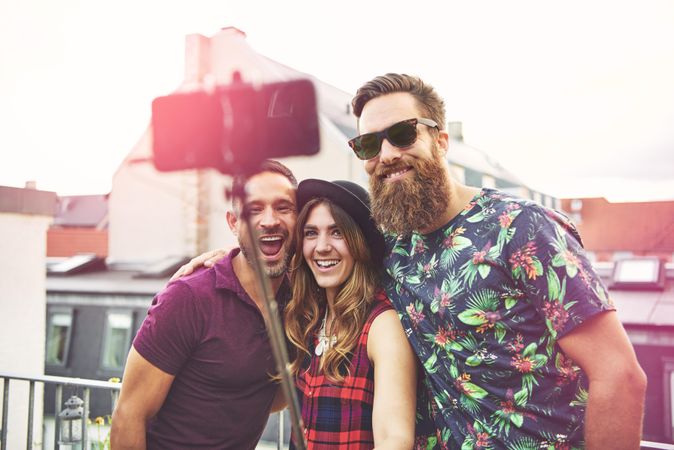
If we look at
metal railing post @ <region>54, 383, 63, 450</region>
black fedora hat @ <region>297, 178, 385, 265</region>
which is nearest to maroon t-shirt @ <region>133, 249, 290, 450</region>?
black fedora hat @ <region>297, 178, 385, 265</region>

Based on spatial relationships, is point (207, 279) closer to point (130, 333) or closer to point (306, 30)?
point (306, 30)

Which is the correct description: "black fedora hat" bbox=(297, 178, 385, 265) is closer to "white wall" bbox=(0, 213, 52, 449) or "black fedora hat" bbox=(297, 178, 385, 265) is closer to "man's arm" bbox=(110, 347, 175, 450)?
"man's arm" bbox=(110, 347, 175, 450)

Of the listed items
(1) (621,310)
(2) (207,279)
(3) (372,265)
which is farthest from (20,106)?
(1) (621,310)

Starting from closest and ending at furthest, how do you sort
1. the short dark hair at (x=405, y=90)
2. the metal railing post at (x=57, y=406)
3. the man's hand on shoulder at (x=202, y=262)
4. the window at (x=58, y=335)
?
the short dark hair at (x=405, y=90) → the man's hand on shoulder at (x=202, y=262) → the metal railing post at (x=57, y=406) → the window at (x=58, y=335)

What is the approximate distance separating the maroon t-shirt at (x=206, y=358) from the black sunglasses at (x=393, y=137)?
67 centimetres

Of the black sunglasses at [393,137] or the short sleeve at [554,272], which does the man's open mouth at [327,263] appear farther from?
the short sleeve at [554,272]

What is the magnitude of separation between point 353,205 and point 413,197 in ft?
0.85

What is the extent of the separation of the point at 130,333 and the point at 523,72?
794cm

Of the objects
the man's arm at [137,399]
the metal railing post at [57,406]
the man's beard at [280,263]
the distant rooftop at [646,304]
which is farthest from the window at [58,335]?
the man's beard at [280,263]

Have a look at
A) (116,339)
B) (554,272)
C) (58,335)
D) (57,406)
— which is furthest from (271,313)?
(58,335)

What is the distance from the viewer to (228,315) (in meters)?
2.09

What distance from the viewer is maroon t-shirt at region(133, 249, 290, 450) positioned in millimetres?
2021

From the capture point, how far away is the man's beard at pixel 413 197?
1.73 meters

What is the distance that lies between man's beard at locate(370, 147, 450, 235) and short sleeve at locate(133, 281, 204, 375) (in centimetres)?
71
